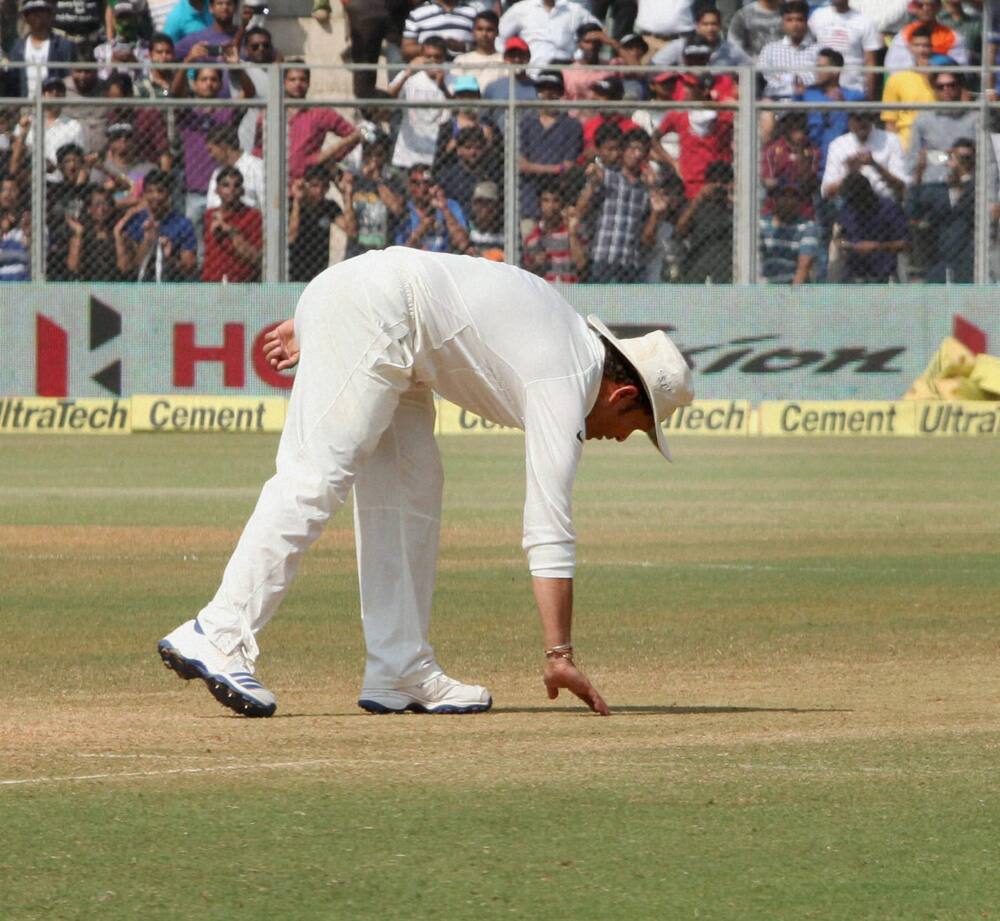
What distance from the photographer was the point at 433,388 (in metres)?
6.98

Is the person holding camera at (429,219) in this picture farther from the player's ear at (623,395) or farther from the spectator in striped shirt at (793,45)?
the player's ear at (623,395)

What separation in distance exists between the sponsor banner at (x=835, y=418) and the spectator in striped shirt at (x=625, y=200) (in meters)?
2.53

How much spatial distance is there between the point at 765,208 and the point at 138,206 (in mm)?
6877

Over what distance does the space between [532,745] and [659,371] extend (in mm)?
1249

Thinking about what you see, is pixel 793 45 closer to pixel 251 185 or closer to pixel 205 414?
pixel 251 185

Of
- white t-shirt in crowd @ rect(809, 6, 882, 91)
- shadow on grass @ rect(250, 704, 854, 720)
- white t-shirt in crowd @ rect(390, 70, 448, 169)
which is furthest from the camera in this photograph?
white t-shirt in crowd @ rect(809, 6, 882, 91)

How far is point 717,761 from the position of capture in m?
6.02

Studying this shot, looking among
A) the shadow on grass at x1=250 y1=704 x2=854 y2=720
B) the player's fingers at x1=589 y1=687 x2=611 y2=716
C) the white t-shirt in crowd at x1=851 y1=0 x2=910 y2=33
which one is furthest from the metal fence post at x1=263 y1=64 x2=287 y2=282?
the player's fingers at x1=589 y1=687 x2=611 y2=716

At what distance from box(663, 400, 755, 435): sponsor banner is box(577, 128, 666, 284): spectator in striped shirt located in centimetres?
204

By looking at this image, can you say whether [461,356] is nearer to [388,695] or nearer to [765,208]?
[388,695]

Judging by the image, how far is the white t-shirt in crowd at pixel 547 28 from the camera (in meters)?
26.0

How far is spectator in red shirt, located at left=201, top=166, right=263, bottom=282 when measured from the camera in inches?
Result: 944

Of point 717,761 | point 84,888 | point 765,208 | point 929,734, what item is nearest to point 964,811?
point 717,761

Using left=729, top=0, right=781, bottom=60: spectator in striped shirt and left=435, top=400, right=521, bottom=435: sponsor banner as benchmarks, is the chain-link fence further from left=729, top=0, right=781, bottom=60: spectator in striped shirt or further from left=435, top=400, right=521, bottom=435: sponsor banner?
left=435, top=400, right=521, bottom=435: sponsor banner
